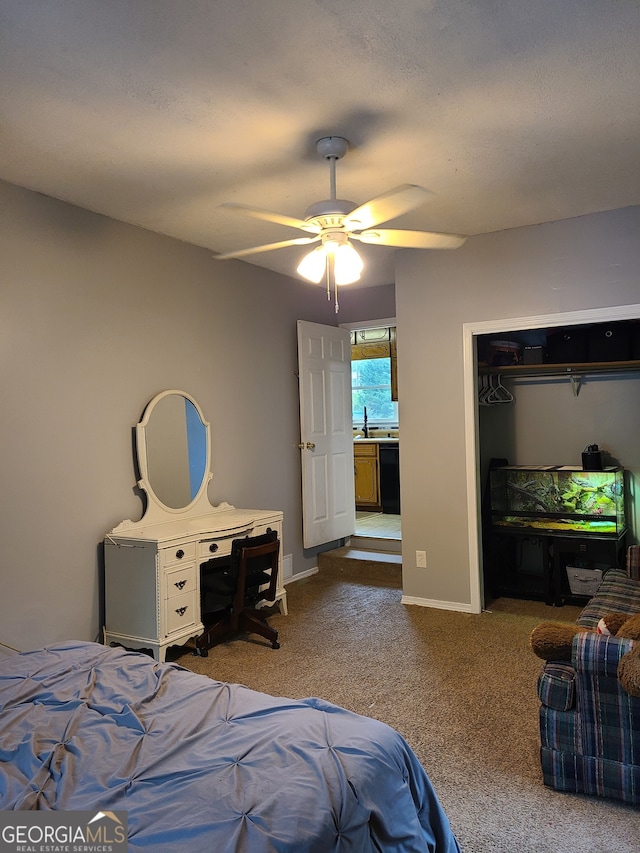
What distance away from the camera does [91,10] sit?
188 centimetres

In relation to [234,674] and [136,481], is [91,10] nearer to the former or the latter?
[136,481]

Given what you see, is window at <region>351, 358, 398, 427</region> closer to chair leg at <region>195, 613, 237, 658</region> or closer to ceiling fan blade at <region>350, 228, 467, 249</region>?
chair leg at <region>195, 613, 237, 658</region>

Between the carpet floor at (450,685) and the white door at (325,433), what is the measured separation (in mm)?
618

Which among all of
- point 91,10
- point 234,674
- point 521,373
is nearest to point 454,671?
point 234,674

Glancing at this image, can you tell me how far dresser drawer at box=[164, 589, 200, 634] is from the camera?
3490mm

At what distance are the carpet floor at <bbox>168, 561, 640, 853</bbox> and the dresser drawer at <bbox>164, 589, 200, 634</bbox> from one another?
237 mm

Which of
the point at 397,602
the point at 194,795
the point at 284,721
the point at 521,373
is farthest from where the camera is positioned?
the point at 521,373

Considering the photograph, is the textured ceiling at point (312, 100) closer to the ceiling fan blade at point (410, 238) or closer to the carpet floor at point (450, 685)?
the ceiling fan blade at point (410, 238)

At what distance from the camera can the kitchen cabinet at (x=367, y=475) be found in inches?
298

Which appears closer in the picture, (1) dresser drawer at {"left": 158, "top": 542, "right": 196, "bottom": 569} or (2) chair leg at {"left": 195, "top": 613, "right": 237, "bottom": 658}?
(1) dresser drawer at {"left": 158, "top": 542, "right": 196, "bottom": 569}

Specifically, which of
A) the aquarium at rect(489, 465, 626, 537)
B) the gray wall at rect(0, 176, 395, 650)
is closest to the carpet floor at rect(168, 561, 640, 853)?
the aquarium at rect(489, 465, 626, 537)

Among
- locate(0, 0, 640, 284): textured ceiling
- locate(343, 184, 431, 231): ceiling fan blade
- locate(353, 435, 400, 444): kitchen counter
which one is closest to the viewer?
locate(0, 0, 640, 284): textured ceiling

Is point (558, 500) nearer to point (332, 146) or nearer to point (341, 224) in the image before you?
point (341, 224)

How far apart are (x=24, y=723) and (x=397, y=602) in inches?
129
